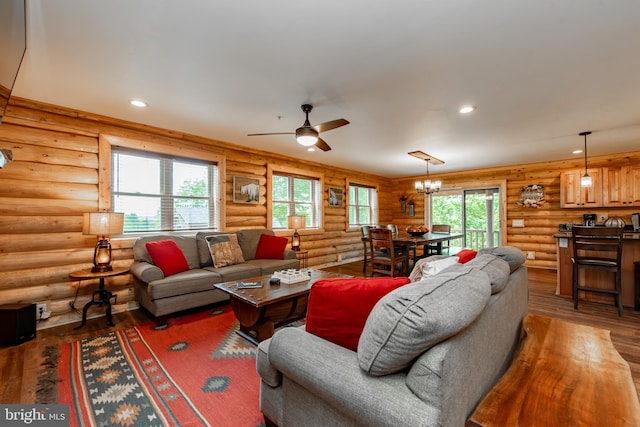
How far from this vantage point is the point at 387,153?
5.27m

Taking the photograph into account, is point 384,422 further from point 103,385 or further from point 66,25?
point 66,25

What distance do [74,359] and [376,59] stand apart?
139 inches

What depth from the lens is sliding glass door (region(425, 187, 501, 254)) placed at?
679cm

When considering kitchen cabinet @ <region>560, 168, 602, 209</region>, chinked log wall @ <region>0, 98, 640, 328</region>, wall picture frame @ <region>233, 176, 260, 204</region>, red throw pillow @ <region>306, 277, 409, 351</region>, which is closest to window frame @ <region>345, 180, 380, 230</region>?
wall picture frame @ <region>233, 176, 260, 204</region>

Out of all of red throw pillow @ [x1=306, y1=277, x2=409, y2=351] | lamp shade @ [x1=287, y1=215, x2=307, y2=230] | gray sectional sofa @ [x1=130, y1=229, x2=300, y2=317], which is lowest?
gray sectional sofa @ [x1=130, y1=229, x2=300, y2=317]

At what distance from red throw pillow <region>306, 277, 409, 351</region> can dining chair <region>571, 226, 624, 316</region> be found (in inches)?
139

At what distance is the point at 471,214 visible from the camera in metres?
7.16

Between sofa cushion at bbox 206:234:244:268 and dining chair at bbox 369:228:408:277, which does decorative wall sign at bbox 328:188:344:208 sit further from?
sofa cushion at bbox 206:234:244:268

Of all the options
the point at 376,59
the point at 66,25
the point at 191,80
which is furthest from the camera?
the point at 191,80

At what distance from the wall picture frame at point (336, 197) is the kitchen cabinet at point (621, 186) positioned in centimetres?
518

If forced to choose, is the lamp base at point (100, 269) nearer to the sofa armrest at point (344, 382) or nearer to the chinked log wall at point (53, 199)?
the chinked log wall at point (53, 199)

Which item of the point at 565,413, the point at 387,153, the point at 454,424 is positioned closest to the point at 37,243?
the point at 454,424

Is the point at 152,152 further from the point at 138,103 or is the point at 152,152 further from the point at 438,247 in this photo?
the point at 438,247

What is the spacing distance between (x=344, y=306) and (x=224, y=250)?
3.02 metres
